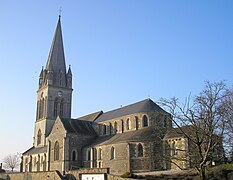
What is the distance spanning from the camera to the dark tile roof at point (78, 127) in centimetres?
5234

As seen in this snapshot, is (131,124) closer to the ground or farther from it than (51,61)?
closer to the ground

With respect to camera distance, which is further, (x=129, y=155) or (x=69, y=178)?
(x=129, y=155)

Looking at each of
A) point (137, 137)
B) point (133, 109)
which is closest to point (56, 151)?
point (133, 109)

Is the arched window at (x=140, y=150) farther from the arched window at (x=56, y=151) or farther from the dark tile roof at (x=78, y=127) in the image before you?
the arched window at (x=56, y=151)

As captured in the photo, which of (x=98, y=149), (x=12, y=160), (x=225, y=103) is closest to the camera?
(x=225, y=103)

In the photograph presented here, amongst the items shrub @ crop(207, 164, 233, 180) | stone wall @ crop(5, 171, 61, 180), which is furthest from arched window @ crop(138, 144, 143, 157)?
shrub @ crop(207, 164, 233, 180)

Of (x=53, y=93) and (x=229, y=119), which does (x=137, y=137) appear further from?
(x=53, y=93)

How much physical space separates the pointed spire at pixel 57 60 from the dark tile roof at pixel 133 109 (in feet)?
54.2

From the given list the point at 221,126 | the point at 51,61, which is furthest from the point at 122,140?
the point at 51,61

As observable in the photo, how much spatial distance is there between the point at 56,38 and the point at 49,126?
22428 millimetres

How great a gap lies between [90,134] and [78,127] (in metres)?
2.59

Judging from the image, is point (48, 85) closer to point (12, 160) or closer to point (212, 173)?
point (212, 173)

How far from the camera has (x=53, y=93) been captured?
67.6 m

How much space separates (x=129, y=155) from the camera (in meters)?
41.6
